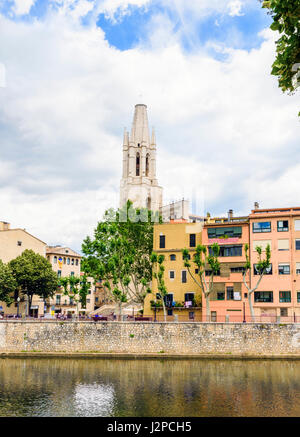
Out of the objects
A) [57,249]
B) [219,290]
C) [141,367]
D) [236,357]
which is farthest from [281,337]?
[57,249]

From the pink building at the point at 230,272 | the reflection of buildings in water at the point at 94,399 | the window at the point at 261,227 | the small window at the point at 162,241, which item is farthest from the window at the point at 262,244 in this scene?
the reflection of buildings in water at the point at 94,399

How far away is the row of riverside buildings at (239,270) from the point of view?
1820 inches

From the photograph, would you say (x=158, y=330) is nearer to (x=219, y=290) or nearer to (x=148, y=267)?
(x=219, y=290)

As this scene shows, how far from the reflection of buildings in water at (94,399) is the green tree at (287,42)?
1866cm

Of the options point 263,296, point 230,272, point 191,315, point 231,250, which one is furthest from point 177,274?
point 263,296

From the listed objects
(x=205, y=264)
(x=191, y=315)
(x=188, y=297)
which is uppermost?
(x=205, y=264)

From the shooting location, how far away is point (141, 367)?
36688mm

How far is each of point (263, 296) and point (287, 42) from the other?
39642mm

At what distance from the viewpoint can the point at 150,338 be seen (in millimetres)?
42000

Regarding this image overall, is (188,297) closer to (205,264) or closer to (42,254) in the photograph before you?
(205,264)

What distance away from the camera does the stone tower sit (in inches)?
4870
